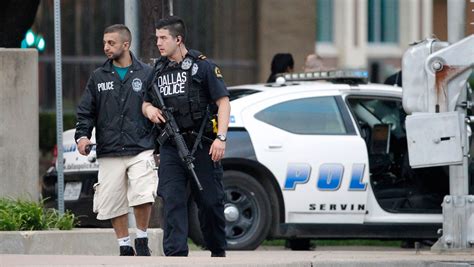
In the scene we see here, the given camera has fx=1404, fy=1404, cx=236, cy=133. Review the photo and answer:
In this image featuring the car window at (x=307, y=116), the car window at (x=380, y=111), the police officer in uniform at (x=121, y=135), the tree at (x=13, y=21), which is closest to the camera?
the police officer in uniform at (x=121, y=135)

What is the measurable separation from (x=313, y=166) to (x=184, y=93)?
316 cm

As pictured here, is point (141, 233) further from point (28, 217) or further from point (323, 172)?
point (323, 172)

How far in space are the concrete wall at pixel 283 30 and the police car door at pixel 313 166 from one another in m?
9.69

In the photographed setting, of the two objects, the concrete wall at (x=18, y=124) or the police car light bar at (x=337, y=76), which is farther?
the police car light bar at (x=337, y=76)

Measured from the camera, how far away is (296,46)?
74.2 ft

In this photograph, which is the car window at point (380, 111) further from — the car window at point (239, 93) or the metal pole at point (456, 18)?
the metal pole at point (456, 18)

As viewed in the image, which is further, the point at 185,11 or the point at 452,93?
the point at 185,11

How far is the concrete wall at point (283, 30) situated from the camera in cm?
2253

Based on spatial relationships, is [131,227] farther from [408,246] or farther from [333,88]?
[408,246]

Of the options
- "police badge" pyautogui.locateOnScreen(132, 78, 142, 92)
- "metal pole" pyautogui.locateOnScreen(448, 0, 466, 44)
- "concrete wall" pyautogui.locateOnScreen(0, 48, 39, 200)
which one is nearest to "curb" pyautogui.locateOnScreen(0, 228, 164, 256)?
"concrete wall" pyautogui.locateOnScreen(0, 48, 39, 200)

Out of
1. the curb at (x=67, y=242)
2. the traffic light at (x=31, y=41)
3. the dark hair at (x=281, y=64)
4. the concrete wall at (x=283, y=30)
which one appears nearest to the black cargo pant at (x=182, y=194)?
the curb at (x=67, y=242)

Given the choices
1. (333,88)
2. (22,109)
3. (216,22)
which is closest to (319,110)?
(333,88)

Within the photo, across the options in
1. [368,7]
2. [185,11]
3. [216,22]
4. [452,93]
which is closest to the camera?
[452,93]

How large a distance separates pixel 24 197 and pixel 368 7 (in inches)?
1453
